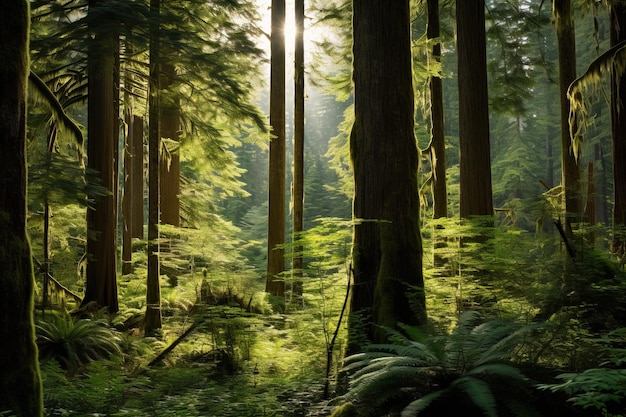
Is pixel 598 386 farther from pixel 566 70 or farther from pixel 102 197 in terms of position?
pixel 566 70

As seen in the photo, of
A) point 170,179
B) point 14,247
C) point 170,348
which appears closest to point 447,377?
point 14,247

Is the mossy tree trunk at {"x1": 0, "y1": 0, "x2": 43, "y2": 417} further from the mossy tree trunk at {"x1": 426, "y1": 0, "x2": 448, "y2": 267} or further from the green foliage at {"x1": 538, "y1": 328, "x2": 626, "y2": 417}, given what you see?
the mossy tree trunk at {"x1": 426, "y1": 0, "x2": 448, "y2": 267}

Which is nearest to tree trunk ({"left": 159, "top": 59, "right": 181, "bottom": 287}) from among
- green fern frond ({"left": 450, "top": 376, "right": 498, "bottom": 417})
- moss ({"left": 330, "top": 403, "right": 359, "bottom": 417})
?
moss ({"left": 330, "top": 403, "right": 359, "bottom": 417})

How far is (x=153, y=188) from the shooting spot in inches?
419

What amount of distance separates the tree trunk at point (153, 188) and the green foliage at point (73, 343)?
1.87m

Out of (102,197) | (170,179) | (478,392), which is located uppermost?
(170,179)

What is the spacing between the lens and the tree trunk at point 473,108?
10.2m

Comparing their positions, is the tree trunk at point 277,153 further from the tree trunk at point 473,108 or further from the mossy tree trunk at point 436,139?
the tree trunk at point 473,108

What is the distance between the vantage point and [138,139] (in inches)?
827

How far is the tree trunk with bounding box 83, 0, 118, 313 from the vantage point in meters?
11.0

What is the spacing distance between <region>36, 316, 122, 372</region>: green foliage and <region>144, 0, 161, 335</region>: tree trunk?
1873 mm

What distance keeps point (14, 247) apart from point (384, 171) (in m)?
4.25

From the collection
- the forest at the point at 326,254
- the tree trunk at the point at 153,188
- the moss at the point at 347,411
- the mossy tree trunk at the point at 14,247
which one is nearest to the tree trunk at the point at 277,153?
the forest at the point at 326,254

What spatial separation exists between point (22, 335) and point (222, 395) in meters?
2.55
